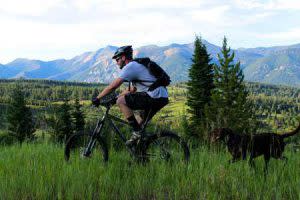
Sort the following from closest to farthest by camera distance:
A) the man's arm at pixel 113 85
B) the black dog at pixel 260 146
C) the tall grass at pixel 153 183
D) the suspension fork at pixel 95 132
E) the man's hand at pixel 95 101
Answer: the tall grass at pixel 153 183 → the black dog at pixel 260 146 → the man's arm at pixel 113 85 → the man's hand at pixel 95 101 → the suspension fork at pixel 95 132

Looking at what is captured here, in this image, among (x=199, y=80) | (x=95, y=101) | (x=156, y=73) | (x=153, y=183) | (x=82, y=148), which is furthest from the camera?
(x=199, y=80)

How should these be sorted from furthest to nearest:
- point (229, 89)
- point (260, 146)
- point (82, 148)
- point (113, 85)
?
point (229, 89) → point (82, 148) → point (113, 85) → point (260, 146)

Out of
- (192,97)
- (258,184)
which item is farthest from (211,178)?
(192,97)

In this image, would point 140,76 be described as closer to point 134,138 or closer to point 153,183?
point 134,138

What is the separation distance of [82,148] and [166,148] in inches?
68.4

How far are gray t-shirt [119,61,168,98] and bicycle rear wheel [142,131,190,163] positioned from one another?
0.79 metres

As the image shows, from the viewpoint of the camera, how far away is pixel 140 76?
6.39 m

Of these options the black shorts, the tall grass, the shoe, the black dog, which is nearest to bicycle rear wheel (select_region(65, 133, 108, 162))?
the shoe

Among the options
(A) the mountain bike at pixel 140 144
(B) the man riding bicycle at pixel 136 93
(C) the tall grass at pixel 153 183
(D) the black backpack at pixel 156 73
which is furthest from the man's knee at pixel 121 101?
(C) the tall grass at pixel 153 183

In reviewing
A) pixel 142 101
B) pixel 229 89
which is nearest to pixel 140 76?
pixel 142 101

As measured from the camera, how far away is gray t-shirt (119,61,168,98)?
247 inches

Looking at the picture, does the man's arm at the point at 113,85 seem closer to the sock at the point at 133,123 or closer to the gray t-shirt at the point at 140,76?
the gray t-shirt at the point at 140,76

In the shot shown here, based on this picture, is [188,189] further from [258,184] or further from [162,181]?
[258,184]

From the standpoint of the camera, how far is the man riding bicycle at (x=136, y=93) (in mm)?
6281
